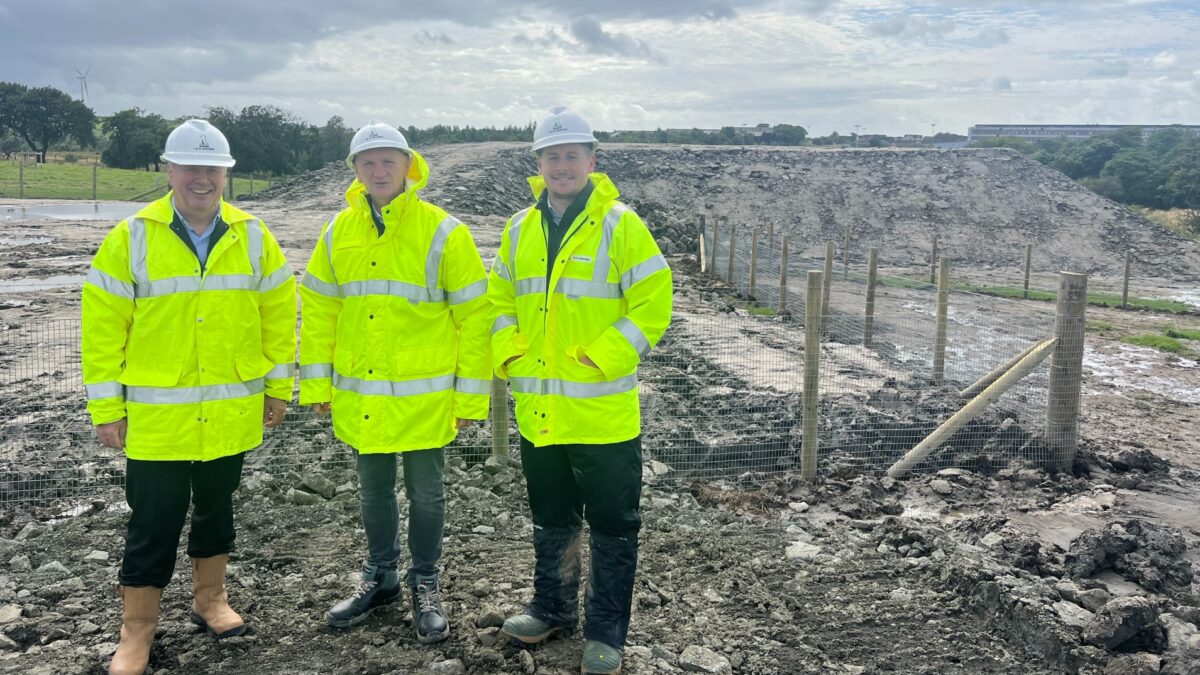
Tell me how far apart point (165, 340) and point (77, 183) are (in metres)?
38.1

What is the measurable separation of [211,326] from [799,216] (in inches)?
1496

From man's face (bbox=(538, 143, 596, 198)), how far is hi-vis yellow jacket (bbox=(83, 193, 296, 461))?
4.25ft

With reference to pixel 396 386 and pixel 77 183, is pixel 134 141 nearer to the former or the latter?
pixel 77 183

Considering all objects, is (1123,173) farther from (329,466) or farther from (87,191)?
(329,466)

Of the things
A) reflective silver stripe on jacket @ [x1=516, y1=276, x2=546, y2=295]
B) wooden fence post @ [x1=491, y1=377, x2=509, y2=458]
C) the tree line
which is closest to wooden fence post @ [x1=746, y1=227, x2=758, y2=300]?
wooden fence post @ [x1=491, y1=377, x2=509, y2=458]

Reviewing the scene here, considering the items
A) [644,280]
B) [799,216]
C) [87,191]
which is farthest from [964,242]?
[644,280]

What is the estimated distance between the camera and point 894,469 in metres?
6.80

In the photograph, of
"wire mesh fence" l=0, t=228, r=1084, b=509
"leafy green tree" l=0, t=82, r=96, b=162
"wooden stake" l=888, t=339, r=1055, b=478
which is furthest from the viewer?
"leafy green tree" l=0, t=82, r=96, b=162

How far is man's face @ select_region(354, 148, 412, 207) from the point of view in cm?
376

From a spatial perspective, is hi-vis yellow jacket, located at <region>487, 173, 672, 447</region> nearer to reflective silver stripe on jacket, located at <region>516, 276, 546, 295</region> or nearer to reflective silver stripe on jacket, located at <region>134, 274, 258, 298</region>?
reflective silver stripe on jacket, located at <region>516, 276, 546, 295</region>

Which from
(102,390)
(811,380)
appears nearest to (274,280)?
(102,390)

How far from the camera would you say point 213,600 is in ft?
12.9

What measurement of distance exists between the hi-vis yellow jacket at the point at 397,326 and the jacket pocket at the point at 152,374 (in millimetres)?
490

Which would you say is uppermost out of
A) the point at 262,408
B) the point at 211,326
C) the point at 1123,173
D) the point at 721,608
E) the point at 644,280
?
the point at 1123,173
